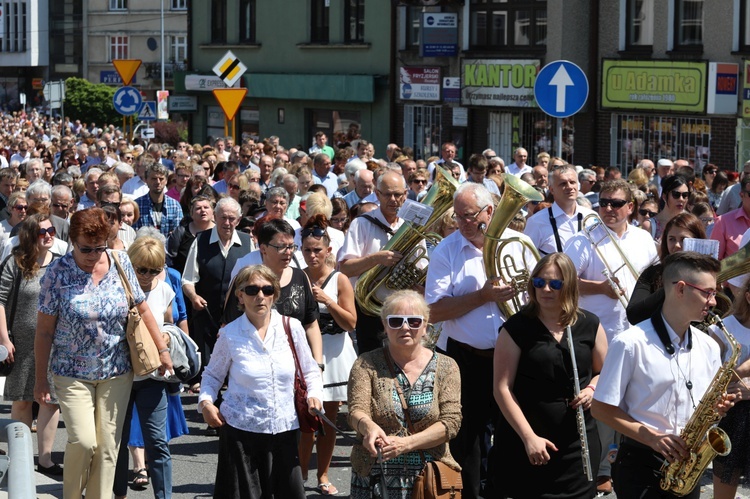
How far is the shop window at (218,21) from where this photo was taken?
36.3 meters

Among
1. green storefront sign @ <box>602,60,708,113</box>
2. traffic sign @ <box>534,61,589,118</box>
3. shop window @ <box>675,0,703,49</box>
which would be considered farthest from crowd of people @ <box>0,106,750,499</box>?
shop window @ <box>675,0,703,49</box>

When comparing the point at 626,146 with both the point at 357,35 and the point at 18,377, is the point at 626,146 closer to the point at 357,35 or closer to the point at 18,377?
the point at 357,35

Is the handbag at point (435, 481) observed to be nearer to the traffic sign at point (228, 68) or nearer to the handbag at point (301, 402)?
the handbag at point (301, 402)

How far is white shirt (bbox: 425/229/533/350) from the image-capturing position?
23.8 ft

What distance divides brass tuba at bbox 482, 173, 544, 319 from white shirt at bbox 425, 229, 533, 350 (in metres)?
0.06

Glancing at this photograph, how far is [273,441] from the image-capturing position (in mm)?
6523

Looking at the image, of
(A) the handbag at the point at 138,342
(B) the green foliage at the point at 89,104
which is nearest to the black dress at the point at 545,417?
(A) the handbag at the point at 138,342

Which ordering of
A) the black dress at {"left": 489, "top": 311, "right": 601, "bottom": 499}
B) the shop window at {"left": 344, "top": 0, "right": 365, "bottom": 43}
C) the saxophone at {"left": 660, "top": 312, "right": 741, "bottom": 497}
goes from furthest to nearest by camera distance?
the shop window at {"left": 344, "top": 0, "right": 365, "bottom": 43} → the black dress at {"left": 489, "top": 311, "right": 601, "bottom": 499} → the saxophone at {"left": 660, "top": 312, "right": 741, "bottom": 497}

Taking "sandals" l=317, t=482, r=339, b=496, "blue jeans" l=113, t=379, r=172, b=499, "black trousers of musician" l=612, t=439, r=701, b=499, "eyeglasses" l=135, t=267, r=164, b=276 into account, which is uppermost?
"eyeglasses" l=135, t=267, r=164, b=276

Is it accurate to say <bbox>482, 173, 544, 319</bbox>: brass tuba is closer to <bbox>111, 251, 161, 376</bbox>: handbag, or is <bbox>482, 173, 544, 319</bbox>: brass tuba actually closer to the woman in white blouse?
the woman in white blouse

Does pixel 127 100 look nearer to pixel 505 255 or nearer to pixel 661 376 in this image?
pixel 505 255

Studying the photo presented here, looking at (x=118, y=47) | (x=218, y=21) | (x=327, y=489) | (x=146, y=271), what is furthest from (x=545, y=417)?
(x=118, y=47)

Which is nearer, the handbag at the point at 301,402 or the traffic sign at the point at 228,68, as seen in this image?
the handbag at the point at 301,402

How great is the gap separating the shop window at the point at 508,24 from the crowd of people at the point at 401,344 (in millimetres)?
16451
